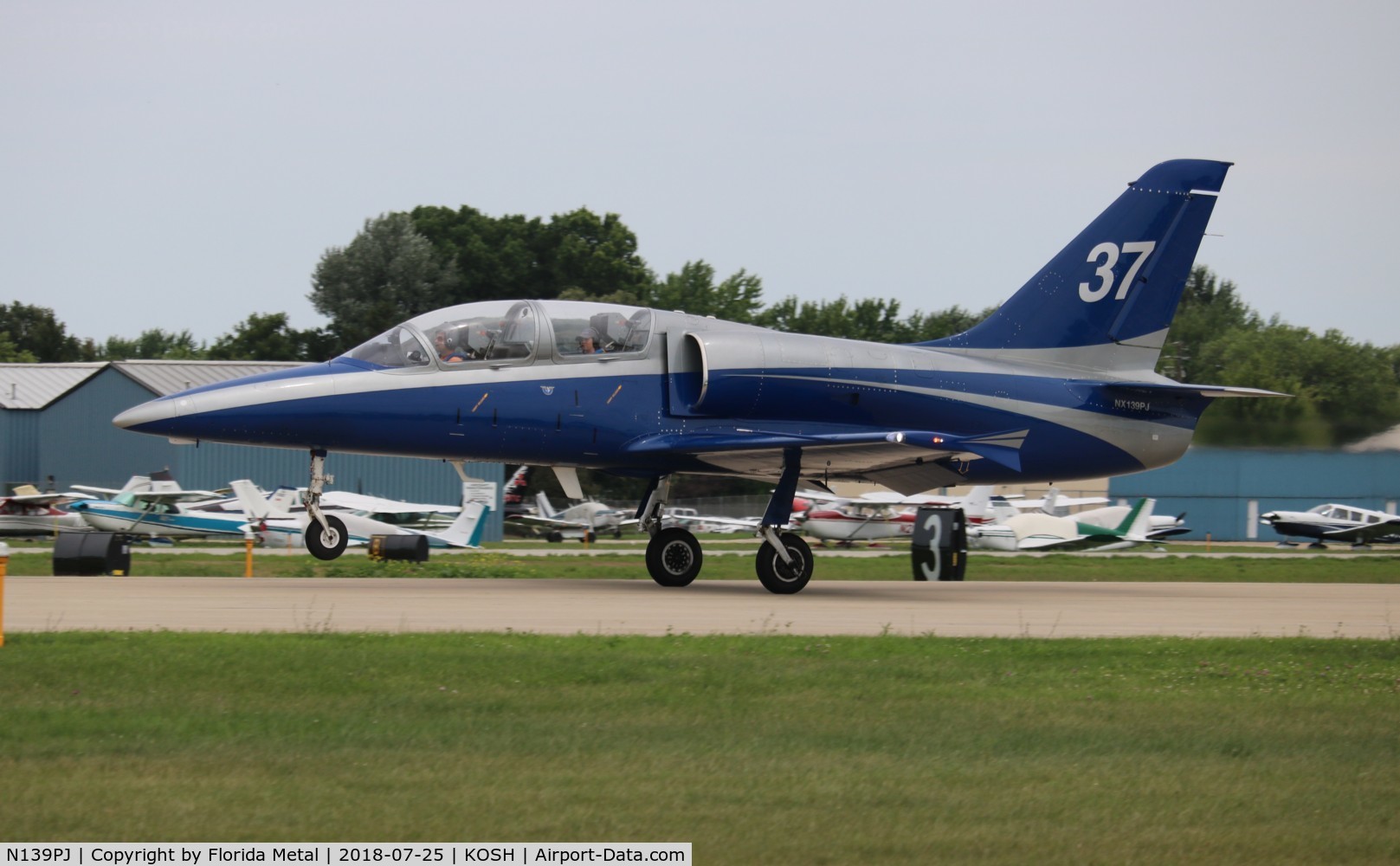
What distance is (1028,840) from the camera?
584cm

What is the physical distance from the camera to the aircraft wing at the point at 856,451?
52.8ft

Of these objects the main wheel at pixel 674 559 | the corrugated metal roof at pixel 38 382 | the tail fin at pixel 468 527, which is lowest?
the tail fin at pixel 468 527

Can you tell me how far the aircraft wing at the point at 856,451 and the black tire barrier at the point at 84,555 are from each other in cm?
753

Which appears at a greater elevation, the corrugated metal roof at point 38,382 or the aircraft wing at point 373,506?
the corrugated metal roof at point 38,382

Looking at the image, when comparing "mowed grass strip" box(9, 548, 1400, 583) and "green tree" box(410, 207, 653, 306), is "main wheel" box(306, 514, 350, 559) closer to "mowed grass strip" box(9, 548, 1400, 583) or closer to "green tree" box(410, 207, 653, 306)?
"mowed grass strip" box(9, 548, 1400, 583)

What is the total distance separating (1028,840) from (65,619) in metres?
9.37

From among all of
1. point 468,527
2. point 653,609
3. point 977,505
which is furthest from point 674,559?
point 977,505

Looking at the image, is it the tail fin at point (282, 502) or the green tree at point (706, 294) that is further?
the green tree at point (706, 294)

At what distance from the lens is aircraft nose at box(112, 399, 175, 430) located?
14.8m

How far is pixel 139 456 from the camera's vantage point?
49.5 meters

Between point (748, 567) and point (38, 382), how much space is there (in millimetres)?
38049

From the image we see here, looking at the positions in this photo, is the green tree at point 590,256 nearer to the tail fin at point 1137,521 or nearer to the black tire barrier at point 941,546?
the tail fin at point 1137,521

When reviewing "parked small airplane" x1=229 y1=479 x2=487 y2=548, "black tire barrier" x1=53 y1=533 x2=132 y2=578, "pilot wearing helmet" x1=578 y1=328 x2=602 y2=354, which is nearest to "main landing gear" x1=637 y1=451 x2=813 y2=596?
"pilot wearing helmet" x1=578 y1=328 x2=602 y2=354
